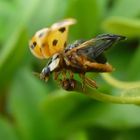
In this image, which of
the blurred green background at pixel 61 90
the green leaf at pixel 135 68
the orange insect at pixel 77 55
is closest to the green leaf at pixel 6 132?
the blurred green background at pixel 61 90

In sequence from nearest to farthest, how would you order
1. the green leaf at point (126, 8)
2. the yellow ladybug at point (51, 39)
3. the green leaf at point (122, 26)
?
the yellow ladybug at point (51, 39) < the green leaf at point (122, 26) < the green leaf at point (126, 8)

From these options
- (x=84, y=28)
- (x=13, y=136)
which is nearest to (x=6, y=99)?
(x=13, y=136)

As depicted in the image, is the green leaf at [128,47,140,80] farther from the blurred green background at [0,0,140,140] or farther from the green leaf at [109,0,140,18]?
the green leaf at [109,0,140,18]

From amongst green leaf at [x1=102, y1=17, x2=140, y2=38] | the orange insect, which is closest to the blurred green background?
green leaf at [x1=102, y1=17, x2=140, y2=38]

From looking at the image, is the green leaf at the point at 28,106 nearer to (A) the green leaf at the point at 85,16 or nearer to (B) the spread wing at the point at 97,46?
(A) the green leaf at the point at 85,16

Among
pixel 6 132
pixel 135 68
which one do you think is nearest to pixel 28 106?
pixel 6 132

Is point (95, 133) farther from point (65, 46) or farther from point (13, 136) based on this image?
point (65, 46)

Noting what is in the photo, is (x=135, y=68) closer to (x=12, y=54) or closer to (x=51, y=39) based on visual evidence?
(x=12, y=54)
